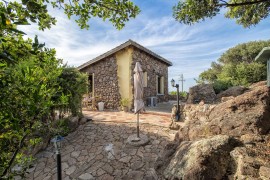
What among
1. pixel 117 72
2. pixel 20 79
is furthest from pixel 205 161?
pixel 117 72

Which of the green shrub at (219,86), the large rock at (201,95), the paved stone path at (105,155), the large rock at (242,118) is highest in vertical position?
the green shrub at (219,86)

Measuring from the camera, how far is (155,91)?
16078 millimetres

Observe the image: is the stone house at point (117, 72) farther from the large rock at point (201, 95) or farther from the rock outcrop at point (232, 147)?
the rock outcrop at point (232, 147)

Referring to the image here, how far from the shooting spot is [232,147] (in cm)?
348

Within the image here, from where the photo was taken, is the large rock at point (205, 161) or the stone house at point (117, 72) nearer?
the large rock at point (205, 161)

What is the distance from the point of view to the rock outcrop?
2999mm

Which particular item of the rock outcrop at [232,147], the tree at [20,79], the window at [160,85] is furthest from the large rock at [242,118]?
the window at [160,85]

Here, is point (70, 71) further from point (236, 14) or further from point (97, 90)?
point (236, 14)

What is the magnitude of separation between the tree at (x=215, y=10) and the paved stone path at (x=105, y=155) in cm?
455

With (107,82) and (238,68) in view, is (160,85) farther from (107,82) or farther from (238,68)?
(238,68)

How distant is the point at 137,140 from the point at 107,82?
7.69m

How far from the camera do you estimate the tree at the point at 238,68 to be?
1496 cm

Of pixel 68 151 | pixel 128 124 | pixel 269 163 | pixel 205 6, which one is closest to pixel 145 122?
pixel 128 124

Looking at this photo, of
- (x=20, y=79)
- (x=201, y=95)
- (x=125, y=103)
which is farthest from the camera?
(x=125, y=103)
